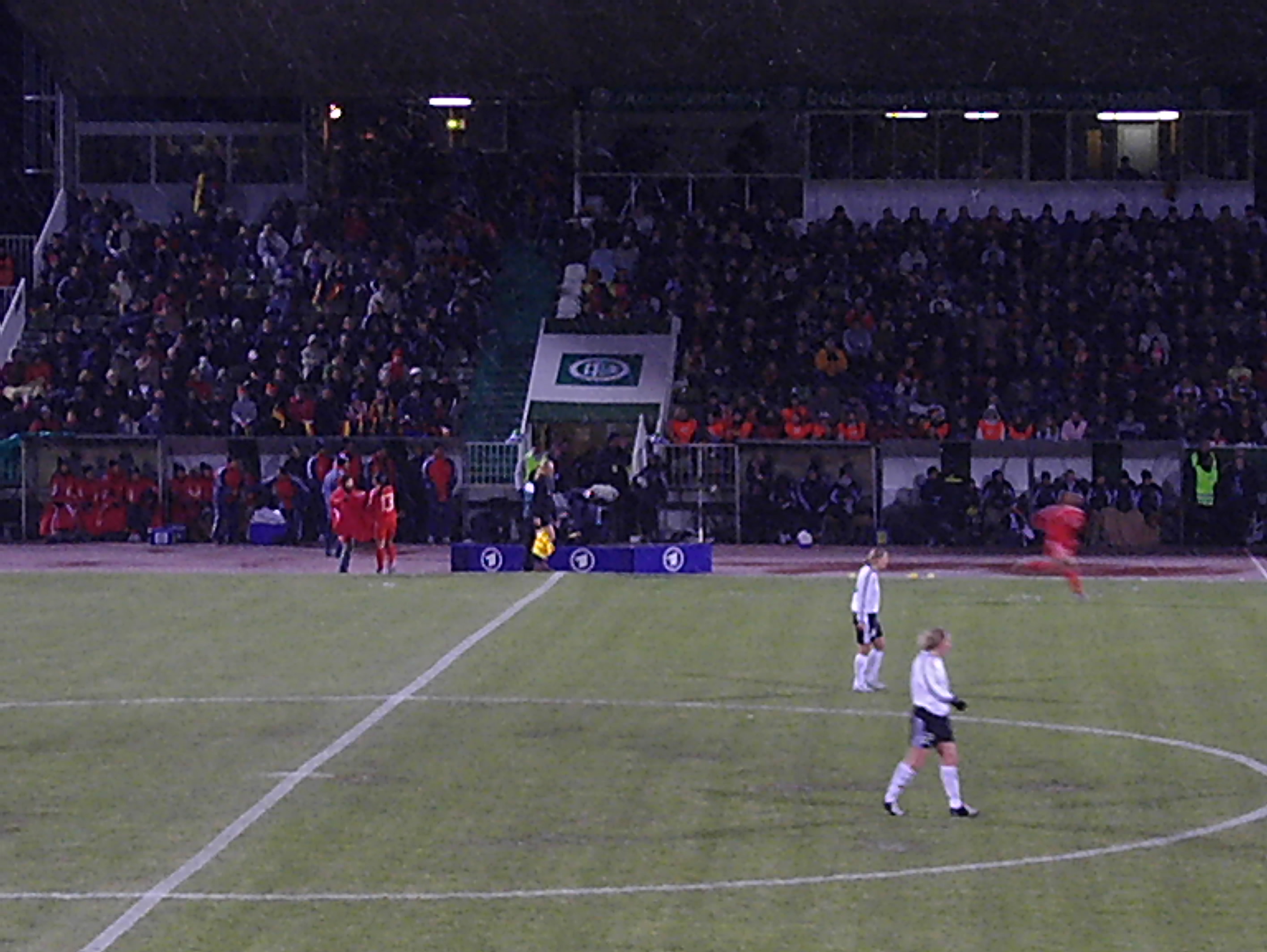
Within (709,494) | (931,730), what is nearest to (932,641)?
(931,730)

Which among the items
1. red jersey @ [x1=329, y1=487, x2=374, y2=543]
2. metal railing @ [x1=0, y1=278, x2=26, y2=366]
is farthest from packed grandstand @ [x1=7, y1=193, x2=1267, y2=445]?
red jersey @ [x1=329, y1=487, x2=374, y2=543]

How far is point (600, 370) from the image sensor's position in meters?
47.5

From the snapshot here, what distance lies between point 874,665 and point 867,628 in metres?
0.39

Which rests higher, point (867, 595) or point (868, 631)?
point (867, 595)

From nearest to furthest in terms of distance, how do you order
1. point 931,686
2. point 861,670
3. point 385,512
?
point 931,686, point 861,670, point 385,512

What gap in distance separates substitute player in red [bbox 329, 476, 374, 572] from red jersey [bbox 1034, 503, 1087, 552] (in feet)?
34.6

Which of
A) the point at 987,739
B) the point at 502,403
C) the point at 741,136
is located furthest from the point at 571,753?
the point at 741,136

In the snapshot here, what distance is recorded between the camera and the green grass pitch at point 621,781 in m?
13.8

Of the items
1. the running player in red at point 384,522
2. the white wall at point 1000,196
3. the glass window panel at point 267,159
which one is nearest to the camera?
the running player in red at point 384,522

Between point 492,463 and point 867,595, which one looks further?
point 492,463

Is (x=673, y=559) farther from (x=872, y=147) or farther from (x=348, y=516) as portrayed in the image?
(x=872, y=147)

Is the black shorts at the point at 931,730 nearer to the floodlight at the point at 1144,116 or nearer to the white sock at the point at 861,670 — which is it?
the white sock at the point at 861,670

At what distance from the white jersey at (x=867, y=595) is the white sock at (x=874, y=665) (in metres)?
0.38

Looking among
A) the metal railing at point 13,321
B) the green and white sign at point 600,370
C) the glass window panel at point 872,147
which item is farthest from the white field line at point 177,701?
the glass window panel at point 872,147
